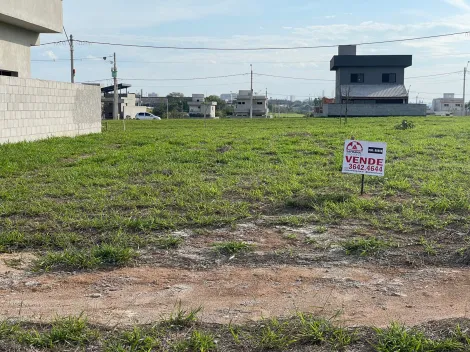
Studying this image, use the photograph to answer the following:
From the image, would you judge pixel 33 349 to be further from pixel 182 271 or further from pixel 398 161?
pixel 398 161

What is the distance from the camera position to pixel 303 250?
5312mm

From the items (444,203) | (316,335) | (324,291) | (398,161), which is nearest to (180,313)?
(316,335)

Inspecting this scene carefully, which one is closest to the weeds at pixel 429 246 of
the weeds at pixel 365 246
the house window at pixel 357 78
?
the weeds at pixel 365 246

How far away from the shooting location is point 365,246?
5293 mm

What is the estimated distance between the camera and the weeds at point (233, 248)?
523 centimetres

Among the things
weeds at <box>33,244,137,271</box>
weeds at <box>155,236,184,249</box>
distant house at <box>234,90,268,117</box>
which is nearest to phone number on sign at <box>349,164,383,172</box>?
weeds at <box>155,236,184,249</box>

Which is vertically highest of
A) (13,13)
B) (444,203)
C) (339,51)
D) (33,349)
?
(339,51)

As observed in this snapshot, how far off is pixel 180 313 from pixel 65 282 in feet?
4.60

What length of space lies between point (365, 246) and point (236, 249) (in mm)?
1326

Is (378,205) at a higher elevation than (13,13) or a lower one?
lower

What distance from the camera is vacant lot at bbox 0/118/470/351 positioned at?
3791 mm

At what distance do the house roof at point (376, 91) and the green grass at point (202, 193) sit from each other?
48078 millimetres

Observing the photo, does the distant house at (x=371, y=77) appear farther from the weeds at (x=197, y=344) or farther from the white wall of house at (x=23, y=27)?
the weeds at (x=197, y=344)

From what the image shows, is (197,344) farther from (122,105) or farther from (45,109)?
(122,105)
